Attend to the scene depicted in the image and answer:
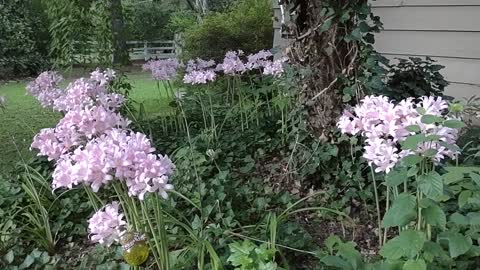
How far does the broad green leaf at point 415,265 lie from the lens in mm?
1452

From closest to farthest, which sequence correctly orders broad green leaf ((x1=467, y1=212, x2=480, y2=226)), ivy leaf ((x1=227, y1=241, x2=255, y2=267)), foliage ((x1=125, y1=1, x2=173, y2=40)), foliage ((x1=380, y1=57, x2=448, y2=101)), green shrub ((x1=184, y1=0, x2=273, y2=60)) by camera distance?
broad green leaf ((x1=467, y1=212, x2=480, y2=226)) < ivy leaf ((x1=227, y1=241, x2=255, y2=267)) < foliage ((x1=380, y1=57, x2=448, y2=101)) < green shrub ((x1=184, y1=0, x2=273, y2=60)) < foliage ((x1=125, y1=1, x2=173, y2=40))

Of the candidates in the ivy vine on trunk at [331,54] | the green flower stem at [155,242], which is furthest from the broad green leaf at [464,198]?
the ivy vine on trunk at [331,54]

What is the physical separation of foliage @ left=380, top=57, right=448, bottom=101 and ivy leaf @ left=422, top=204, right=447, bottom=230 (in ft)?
4.47

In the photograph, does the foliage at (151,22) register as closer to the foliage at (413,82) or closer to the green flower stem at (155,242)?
the foliage at (413,82)

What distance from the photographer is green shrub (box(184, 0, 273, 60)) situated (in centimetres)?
696

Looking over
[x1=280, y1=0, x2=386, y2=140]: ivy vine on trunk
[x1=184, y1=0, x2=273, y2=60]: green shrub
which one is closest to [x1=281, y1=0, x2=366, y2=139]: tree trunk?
[x1=280, y1=0, x2=386, y2=140]: ivy vine on trunk

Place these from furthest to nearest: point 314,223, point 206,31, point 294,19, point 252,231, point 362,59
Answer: point 206,31, point 294,19, point 362,59, point 314,223, point 252,231

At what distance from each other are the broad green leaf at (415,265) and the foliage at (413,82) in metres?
1.46

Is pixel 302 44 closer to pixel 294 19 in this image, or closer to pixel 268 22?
pixel 294 19

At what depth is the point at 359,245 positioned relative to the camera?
2.27 m

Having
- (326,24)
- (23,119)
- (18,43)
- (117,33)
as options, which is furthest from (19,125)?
(18,43)

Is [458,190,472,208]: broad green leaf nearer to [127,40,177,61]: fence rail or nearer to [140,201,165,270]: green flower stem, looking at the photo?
[140,201,165,270]: green flower stem

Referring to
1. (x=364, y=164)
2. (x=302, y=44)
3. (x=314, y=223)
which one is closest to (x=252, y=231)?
(x=314, y=223)

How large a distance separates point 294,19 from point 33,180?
63.5 inches
